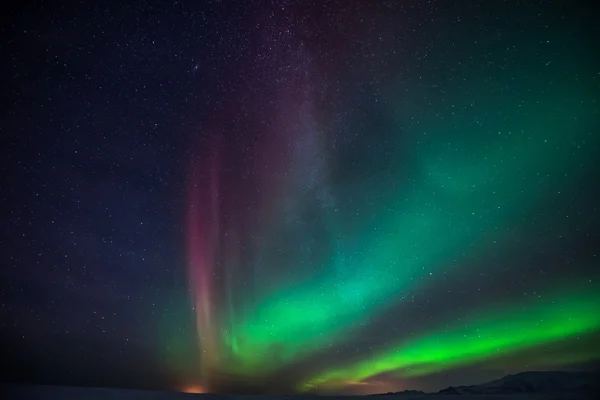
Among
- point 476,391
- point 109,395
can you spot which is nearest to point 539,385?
point 476,391

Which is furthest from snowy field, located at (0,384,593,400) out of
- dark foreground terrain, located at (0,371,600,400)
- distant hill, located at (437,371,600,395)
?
distant hill, located at (437,371,600,395)

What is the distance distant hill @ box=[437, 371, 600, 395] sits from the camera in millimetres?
7625

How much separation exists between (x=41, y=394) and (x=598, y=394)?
457 inches

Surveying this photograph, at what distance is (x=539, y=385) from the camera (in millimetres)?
9086

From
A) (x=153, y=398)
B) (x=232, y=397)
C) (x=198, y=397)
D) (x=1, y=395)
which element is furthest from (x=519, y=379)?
(x=1, y=395)

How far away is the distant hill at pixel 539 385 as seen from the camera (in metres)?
7.62

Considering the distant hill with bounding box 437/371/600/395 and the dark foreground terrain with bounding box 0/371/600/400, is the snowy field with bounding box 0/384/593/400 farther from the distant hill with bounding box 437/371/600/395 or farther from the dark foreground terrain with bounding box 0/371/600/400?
the distant hill with bounding box 437/371/600/395

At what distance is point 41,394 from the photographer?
24.2ft

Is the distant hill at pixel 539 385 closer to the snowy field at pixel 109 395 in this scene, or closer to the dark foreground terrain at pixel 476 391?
the dark foreground terrain at pixel 476 391

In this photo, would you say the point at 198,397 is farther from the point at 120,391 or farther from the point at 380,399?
the point at 380,399

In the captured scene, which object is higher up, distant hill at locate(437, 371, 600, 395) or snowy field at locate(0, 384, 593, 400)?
snowy field at locate(0, 384, 593, 400)

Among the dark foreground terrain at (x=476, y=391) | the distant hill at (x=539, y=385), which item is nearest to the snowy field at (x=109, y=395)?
the dark foreground terrain at (x=476, y=391)

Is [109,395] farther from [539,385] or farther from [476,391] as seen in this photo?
[539,385]

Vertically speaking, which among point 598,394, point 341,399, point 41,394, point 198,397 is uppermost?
point 41,394
